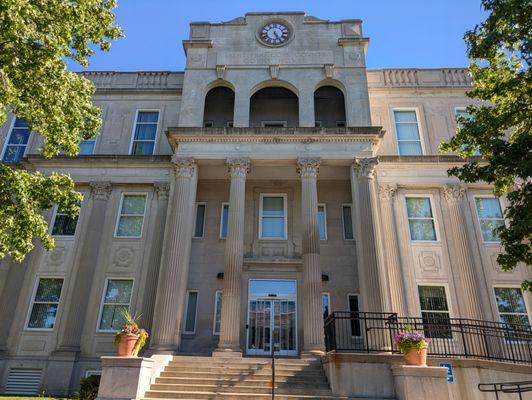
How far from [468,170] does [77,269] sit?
55.0 ft

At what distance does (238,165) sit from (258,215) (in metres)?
3.28

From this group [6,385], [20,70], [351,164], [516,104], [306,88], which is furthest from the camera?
[306,88]

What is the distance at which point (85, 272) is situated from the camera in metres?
18.6

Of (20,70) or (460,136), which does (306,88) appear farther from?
(20,70)

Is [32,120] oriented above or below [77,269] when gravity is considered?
above

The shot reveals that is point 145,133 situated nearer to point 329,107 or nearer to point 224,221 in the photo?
point 224,221

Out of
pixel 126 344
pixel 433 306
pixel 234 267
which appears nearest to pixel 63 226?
pixel 234 267

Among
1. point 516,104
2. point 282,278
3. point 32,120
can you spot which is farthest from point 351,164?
point 32,120

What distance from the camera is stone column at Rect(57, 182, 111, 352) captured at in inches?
688

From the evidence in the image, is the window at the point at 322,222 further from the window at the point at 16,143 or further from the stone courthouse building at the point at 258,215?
the window at the point at 16,143

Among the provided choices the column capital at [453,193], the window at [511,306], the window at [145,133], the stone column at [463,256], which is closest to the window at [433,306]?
the stone column at [463,256]

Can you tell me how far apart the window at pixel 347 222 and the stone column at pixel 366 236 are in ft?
8.99

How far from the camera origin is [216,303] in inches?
742

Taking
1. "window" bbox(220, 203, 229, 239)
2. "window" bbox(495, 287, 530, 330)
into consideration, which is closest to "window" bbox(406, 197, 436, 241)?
"window" bbox(495, 287, 530, 330)
